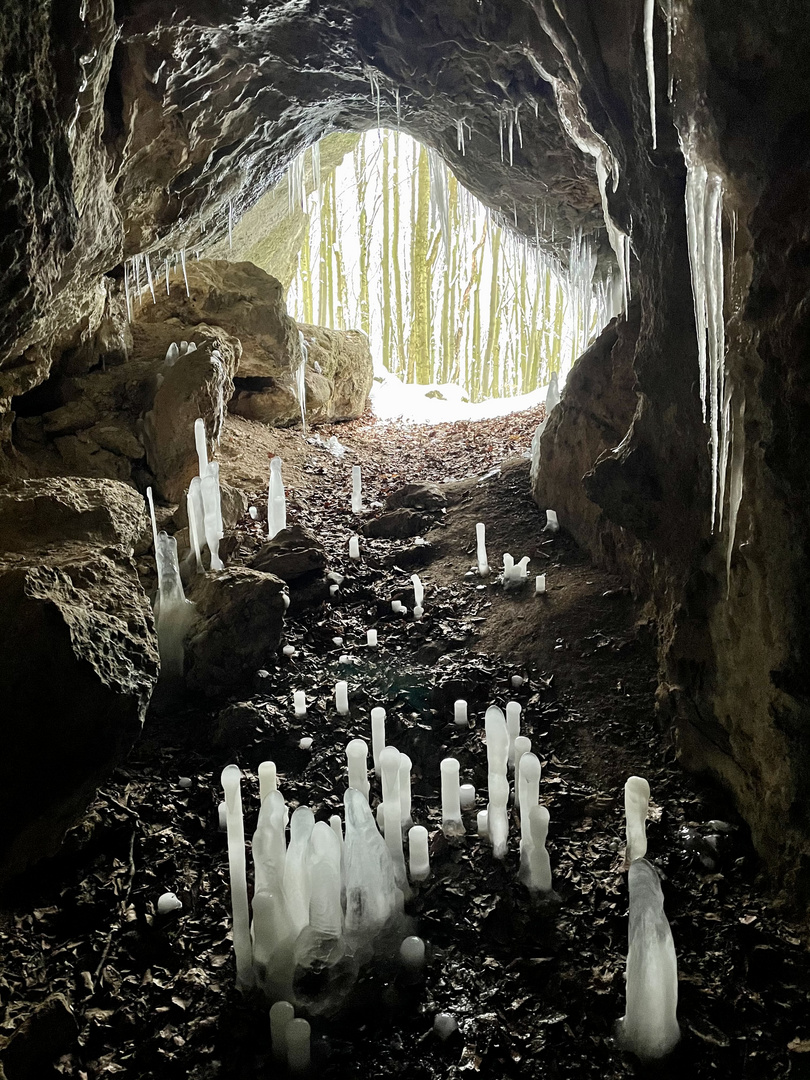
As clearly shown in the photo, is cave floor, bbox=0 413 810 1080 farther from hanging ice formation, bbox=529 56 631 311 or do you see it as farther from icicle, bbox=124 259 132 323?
icicle, bbox=124 259 132 323

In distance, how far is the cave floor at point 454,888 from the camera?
2.91m

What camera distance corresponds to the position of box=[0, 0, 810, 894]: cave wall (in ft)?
10.5

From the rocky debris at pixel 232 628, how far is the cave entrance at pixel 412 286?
7315 millimetres

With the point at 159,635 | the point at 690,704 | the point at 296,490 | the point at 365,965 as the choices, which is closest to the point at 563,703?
the point at 690,704

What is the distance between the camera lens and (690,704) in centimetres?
429

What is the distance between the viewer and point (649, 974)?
2.67 m

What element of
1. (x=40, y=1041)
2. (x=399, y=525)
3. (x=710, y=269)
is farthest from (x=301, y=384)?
(x=40, y=1041)

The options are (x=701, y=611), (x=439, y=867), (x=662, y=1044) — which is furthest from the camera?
(x=701, y=611)

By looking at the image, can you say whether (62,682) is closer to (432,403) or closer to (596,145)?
(596,145)

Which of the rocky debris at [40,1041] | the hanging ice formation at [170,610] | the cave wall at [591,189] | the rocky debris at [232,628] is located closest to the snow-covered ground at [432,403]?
the cave wall at [591,189]

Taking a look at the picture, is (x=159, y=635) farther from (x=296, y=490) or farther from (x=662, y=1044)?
(x=662, y=1044)

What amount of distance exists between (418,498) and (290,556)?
1.91 m

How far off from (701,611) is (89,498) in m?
3.91

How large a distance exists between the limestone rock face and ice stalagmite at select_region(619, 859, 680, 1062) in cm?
249
